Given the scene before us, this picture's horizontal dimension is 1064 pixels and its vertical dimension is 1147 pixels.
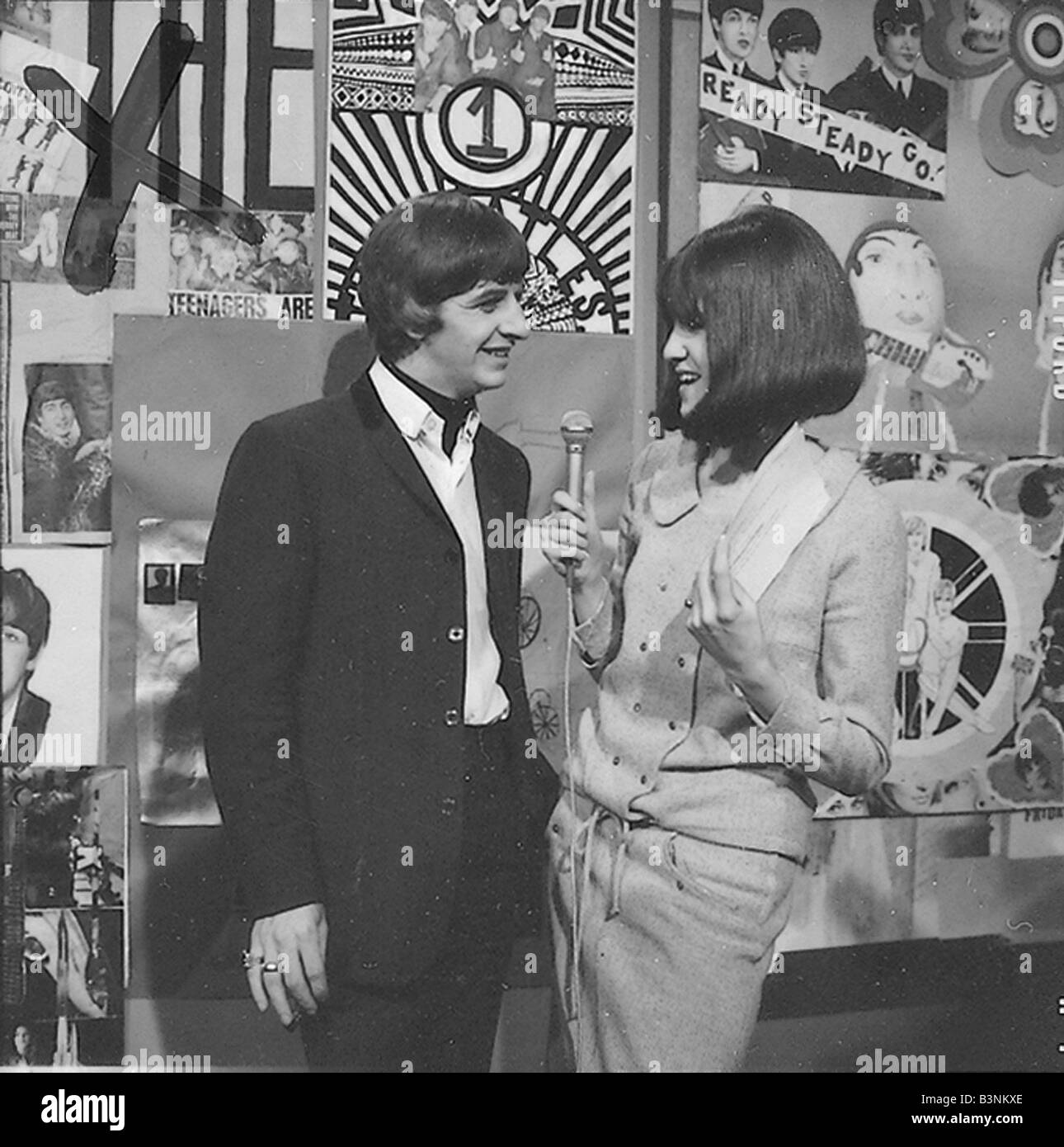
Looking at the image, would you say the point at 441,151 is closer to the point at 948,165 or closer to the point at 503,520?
the point at 503,520

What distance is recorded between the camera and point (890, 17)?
223 centimetres

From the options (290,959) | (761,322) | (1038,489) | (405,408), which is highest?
(761,322)

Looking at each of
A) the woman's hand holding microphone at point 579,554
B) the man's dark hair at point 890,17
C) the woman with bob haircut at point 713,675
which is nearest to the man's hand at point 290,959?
the woman with bob haircut at point 713,675

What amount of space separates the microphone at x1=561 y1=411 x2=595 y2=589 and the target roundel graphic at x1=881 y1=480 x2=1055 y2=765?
51 cm

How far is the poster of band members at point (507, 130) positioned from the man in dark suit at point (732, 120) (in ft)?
0.40

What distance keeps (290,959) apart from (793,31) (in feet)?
5.26

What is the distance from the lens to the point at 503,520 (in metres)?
2.14

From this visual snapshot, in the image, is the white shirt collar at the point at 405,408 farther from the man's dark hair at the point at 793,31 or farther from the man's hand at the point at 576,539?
the man's dark hair at the point at 793,31

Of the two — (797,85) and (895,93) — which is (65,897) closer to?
(797,85)

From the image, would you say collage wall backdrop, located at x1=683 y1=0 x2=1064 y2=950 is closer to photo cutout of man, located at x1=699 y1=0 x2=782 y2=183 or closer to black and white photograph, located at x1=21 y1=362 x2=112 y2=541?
photo cutout of man, located at x1=699 y1=0 x2=782 y2=183

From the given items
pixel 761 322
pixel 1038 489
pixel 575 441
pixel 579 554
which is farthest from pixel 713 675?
pixel 1038 489

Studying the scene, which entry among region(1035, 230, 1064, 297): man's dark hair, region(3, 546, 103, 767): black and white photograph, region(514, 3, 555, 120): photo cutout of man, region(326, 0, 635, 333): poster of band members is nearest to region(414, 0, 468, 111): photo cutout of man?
region(326, 0, 635, 333): poster of band members
